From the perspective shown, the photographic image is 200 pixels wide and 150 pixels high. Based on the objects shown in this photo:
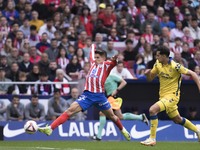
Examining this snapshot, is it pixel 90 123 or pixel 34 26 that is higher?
pixel 34 26

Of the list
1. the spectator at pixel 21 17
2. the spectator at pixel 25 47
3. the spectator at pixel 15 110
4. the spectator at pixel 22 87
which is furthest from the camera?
the spectator at pixel 21 17

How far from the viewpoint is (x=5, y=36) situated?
27234mm

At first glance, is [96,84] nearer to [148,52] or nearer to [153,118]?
[153,118]

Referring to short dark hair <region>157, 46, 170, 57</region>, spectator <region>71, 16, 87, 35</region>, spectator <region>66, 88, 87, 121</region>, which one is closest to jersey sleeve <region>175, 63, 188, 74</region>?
short dark hair <region>157, 46, 170, 57</region>

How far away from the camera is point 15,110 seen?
78.6 ft

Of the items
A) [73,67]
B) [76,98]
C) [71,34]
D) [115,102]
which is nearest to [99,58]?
[115,102]

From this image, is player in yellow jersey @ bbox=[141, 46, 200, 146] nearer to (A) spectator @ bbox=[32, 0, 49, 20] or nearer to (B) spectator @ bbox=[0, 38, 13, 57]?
(B) spectator @ bbox=[0, 38, 13, 57]

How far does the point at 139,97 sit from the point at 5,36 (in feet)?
17.7

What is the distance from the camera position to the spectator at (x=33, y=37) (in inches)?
1090

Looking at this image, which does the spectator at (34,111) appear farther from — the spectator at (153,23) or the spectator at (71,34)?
the spectator at (153,23)

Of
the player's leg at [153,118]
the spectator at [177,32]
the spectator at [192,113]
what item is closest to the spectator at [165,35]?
the spectator at [177,32]

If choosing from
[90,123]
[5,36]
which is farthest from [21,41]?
[90,123]

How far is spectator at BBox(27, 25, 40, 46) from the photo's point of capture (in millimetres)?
27688

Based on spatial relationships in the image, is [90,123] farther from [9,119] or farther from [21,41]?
[21,41]
